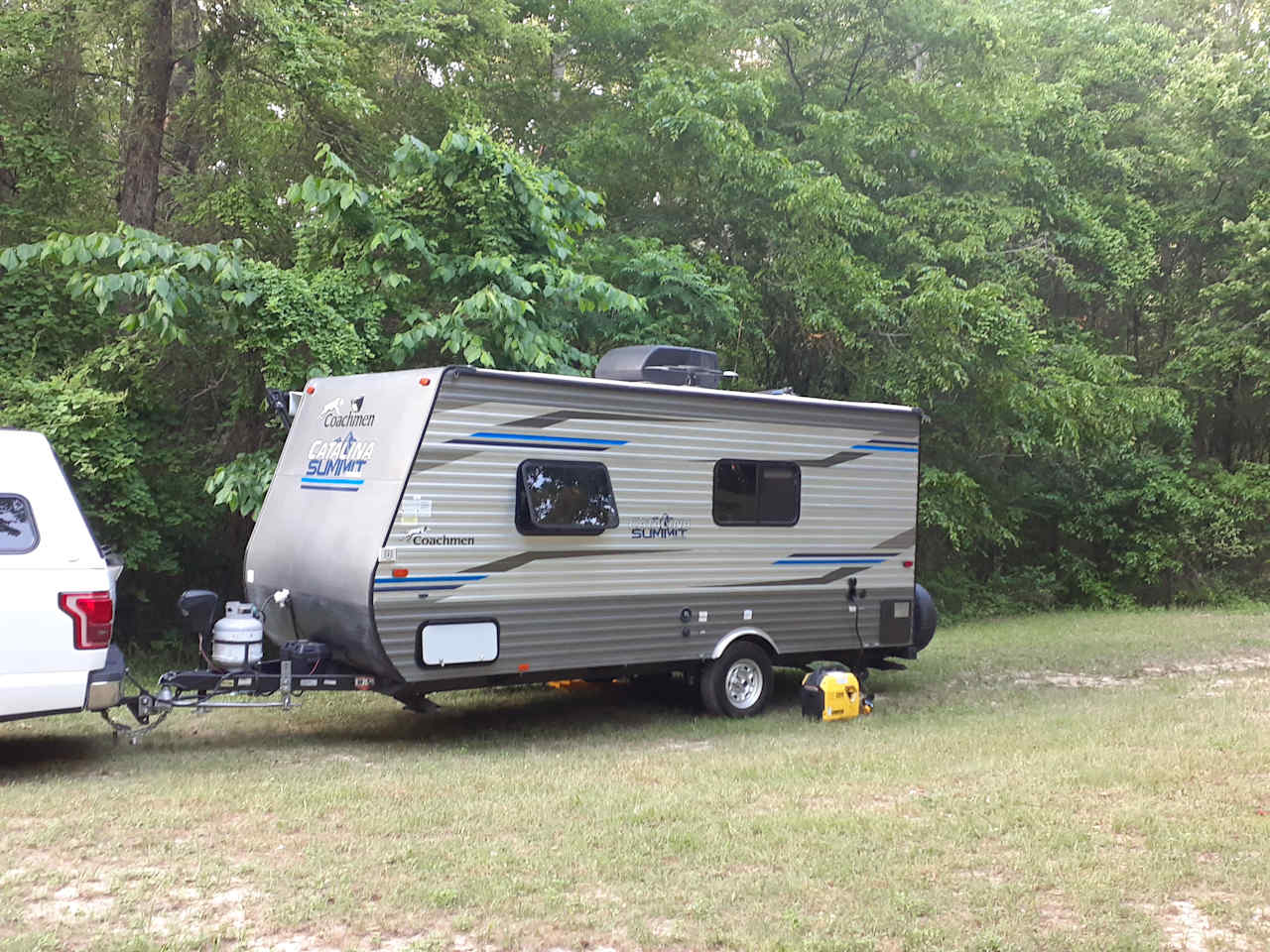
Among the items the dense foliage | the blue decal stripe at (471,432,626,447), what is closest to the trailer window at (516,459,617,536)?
the blue decal stripe at (471,432,626,447)

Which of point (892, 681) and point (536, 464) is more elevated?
point (536, 464)

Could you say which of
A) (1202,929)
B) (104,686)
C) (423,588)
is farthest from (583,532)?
(1202,929)

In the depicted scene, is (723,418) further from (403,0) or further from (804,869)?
(403,0)

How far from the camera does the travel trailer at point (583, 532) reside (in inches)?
333

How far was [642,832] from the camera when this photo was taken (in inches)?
239

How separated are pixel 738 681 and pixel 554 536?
88.1 inches

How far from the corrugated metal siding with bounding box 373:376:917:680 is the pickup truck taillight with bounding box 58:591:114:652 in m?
1.64

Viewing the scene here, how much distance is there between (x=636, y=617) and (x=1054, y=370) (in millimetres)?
10034

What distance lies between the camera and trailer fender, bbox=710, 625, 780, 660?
1001 centimetres

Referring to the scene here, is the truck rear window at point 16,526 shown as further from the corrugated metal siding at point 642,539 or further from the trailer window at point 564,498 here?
the trailer window at point 564,498

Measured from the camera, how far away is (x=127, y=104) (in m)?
14.6

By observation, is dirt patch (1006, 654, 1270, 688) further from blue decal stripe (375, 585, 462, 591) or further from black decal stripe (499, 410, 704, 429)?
blue decal stripe (375, 585, 462, 591)

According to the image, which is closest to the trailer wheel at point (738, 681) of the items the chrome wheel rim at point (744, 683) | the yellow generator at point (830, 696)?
the chrome wheel rim at point (744, 683)

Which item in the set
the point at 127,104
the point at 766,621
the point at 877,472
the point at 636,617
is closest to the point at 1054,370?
the point at 877,472
